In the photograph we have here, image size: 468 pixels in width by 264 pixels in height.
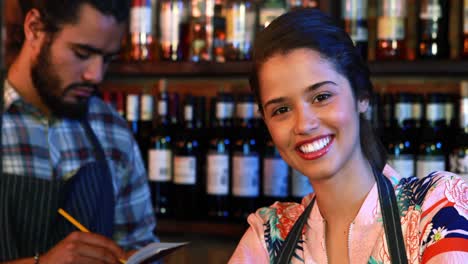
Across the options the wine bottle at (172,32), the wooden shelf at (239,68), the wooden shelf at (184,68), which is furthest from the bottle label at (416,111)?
the wine bottle at (172,32)

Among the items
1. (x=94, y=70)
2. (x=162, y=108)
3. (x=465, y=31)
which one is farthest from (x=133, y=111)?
(x=465, y=31)

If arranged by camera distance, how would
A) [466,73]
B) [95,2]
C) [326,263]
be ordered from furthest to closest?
[466,73]
[95,2]
[326,263]

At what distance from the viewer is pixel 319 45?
4.40 feet

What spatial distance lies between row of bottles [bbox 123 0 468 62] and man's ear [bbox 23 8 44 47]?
0.47 meters

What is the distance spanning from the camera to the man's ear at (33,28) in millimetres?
2145

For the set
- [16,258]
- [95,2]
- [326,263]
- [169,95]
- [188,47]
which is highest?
[95,2]

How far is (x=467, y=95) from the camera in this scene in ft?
7.48

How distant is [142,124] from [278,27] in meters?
1.33

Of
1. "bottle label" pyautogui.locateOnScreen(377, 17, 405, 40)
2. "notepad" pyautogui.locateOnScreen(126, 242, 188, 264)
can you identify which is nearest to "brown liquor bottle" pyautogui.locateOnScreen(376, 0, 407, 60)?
"bottle label" pyautogui.locateOnScreen(377, 17, 405, 40)

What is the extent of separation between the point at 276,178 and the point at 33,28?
3.02 ft

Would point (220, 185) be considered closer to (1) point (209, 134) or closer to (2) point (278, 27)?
(1) point (209, 134)

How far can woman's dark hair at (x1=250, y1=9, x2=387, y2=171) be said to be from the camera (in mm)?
1343

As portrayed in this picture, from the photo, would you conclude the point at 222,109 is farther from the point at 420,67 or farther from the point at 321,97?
the point at 321,97

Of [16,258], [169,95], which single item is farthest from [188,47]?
[16,258]
